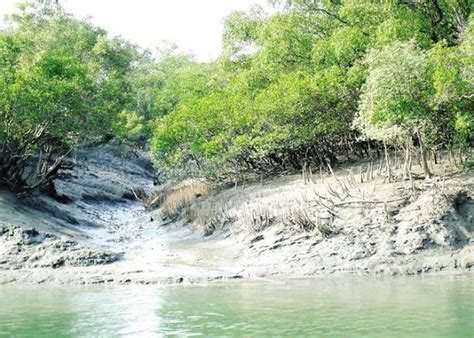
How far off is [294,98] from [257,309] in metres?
11.5

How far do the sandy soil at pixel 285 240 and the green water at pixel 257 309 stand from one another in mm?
1035

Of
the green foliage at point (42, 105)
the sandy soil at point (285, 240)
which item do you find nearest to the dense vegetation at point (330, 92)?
the sandy soil at point (285, 240)

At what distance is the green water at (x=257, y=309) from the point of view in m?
7.46

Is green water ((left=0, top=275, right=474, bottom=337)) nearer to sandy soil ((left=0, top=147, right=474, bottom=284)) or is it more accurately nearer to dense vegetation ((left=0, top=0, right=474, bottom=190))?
sandy soil ((left=0, top=147, right=474, bottom=284))

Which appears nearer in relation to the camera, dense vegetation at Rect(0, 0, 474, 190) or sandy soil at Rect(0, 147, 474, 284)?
sandy soil at Rect(0, 147, 474, 284)

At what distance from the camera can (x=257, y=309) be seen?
28.7ft

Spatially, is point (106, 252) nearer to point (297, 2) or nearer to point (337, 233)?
point (337, 233)

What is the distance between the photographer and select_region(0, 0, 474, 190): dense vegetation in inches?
556

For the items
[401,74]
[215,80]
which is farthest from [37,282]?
[215,80]

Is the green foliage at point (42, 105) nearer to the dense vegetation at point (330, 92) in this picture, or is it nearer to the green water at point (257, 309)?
the dense vegetation at point (330, 92)

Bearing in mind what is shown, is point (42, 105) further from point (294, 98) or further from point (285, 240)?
point (285, 240)

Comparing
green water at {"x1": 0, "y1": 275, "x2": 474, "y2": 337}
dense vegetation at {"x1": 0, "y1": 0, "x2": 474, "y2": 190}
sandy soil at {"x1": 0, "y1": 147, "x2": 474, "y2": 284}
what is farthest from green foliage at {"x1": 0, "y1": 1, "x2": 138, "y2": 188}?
green water at {"x1": 0, "y1": 275, "x2": 474, "y2": 337}

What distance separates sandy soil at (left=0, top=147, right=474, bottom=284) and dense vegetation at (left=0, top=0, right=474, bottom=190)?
1880 mm

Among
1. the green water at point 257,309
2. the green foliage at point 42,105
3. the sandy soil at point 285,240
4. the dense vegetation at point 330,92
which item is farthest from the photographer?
the green foliage at point 42,105
